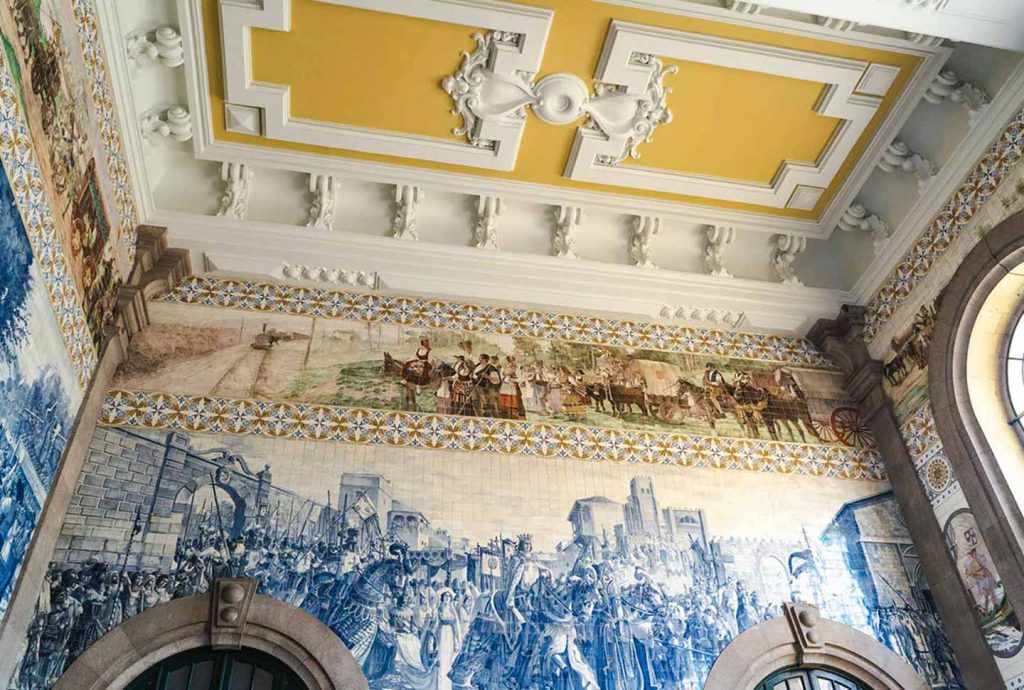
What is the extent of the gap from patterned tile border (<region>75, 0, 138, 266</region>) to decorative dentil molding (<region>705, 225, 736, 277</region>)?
5763 millimetres

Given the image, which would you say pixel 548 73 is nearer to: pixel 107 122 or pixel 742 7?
pixel 742 7

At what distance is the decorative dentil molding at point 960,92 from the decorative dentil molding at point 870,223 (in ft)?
→ 4.63

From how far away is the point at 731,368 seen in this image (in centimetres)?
914

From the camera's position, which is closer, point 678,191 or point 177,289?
point 177,289

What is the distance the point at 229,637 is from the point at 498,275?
4.32 m

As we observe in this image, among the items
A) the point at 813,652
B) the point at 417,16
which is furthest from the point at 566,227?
the point at 813,652

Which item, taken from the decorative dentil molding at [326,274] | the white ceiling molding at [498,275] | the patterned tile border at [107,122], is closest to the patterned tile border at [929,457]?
the white ceiling molding at [498,275]

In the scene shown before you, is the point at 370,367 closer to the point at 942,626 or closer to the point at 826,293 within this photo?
the point at 826,293

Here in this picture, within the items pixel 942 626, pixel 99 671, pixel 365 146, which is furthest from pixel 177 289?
pixel 942 626

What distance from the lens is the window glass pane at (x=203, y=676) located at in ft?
20.7

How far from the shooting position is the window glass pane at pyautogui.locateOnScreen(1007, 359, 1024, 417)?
302 inches

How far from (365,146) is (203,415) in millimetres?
2978

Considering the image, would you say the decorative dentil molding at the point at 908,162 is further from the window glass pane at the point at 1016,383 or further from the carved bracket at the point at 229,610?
the carved bracket at the point at 229,610

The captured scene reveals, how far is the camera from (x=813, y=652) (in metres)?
7.22
